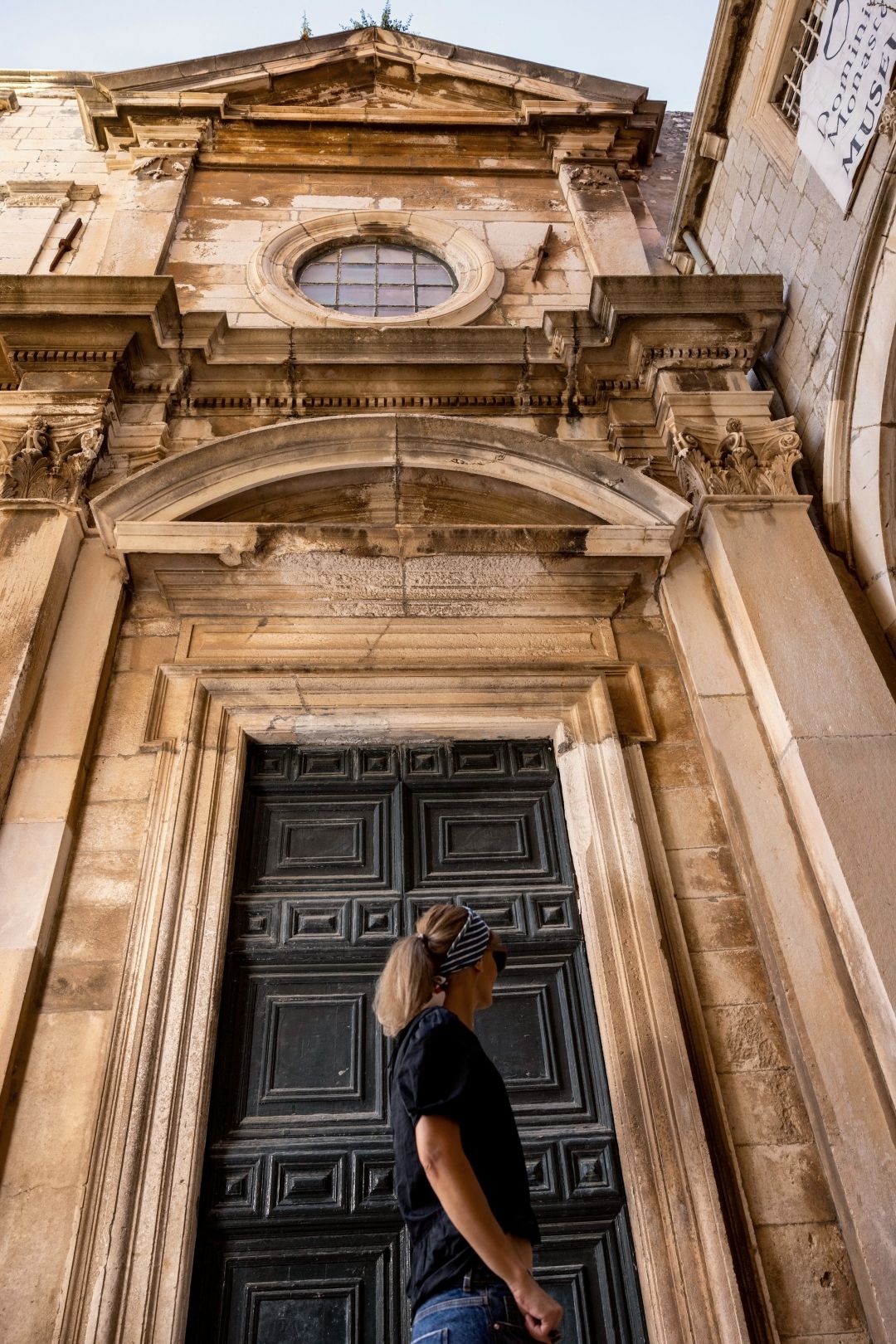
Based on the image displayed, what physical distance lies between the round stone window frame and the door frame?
3.14 meters

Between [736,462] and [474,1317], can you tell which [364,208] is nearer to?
[736,462]

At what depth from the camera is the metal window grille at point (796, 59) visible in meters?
6.04

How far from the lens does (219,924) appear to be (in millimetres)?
3896

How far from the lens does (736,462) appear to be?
538cm

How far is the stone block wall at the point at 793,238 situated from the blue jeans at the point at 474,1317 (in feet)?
15.6

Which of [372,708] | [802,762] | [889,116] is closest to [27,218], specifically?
[372,708]

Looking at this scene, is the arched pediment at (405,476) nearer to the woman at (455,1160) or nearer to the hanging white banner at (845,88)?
the hanging white banner at (845,88)

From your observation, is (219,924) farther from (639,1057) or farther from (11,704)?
(639,1057)

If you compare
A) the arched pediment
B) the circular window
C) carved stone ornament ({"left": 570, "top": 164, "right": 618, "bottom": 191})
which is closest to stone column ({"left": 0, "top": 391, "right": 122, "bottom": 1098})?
the arched pediment

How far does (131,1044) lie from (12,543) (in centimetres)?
264

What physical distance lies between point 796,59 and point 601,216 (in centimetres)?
186

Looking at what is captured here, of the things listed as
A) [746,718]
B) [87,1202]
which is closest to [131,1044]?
[87,1202]

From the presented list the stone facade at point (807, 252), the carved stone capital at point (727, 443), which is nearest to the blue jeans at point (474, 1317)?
the stone facade at point (807, 252)

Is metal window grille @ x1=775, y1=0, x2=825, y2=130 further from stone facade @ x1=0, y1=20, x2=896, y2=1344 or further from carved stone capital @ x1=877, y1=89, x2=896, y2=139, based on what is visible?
carved stone capital @ x1=877, y1=89, x2=896, y2=139
